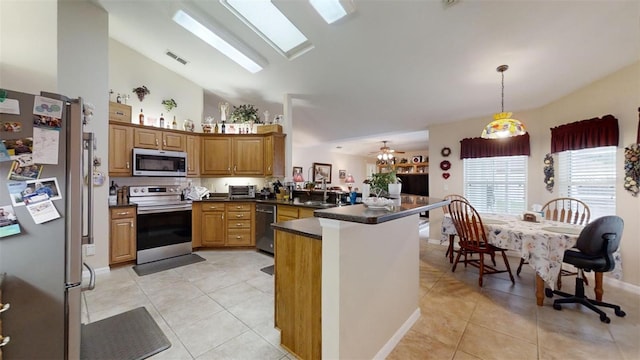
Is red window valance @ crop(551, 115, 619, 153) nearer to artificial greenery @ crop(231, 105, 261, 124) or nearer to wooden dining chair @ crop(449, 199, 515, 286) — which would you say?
wooden dining chair @ crop(449, 199, 515, 286)

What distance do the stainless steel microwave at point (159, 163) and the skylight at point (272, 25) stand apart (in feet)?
8.12

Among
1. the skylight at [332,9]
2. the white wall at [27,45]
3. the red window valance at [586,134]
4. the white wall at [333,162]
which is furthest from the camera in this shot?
the white wall at [333,162]

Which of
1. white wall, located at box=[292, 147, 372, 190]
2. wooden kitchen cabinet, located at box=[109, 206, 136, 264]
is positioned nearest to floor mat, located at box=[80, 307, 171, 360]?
wooden kitchen cabinet, located at box=[109, 206, 136, 264]

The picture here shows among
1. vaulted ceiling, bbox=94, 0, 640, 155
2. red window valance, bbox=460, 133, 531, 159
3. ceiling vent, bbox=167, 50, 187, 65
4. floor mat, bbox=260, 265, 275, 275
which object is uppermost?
ceiling vent, bbox=167, 50, 187, 65

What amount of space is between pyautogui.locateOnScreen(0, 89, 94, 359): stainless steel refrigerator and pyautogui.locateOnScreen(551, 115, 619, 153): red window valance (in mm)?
5071

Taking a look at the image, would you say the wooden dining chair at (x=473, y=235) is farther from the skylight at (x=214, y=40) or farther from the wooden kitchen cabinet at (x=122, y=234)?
the wooden kitchen cabinet at (x=122, y=234)

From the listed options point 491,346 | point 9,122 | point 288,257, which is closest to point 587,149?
point 491,346

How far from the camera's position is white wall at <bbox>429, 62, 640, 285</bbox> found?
2756 millimetres

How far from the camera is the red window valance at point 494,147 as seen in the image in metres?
4.03

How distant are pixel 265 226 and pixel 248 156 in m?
1.41

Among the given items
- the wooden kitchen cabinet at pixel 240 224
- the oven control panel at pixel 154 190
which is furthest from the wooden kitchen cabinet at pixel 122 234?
the wooden kitchen cabinet at pixel 240 224

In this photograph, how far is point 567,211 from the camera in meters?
3.45

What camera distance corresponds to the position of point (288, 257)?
1.71 meters

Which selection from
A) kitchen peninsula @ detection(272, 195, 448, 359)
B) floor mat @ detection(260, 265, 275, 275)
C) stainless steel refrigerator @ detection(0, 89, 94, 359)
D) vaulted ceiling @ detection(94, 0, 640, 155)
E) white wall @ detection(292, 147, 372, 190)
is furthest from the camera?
white wall @ detection(292, 147, 372, 190)
